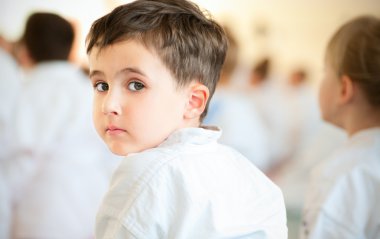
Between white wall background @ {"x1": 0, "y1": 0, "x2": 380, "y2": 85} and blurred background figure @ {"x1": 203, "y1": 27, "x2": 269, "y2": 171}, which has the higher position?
white wall background @ {"x1": 0, "y1": 0, "x2": 380, "y2": 85}

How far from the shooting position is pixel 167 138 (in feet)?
2.66

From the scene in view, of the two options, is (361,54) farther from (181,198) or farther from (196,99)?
(181,198)

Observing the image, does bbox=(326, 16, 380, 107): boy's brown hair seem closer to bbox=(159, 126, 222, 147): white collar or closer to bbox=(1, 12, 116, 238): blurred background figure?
bbox=(159, 126, 222, 147): white collar

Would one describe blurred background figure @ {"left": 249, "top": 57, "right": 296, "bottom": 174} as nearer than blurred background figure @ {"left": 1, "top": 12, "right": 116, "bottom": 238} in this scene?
No

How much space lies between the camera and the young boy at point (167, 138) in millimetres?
714

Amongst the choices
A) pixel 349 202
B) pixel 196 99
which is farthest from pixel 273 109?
pixel 196 99

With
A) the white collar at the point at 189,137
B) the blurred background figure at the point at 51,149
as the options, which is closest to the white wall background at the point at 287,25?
the blurred background figure at the point at 51,149

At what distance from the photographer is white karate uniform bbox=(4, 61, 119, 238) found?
1.85m

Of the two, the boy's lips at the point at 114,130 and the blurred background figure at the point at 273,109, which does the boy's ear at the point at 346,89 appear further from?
the blurred background figure at the point at 273,109

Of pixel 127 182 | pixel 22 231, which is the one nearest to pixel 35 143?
pixel 22 231

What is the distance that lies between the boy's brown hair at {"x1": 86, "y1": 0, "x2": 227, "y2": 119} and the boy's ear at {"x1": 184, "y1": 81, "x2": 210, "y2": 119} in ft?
0.05

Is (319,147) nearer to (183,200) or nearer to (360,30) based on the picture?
(360,30)

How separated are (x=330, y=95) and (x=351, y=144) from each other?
13 centimetres

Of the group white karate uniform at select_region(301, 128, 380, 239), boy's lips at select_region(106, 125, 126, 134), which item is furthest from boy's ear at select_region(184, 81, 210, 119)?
white karate uniform at select_region(301, 128, 380, 239)
